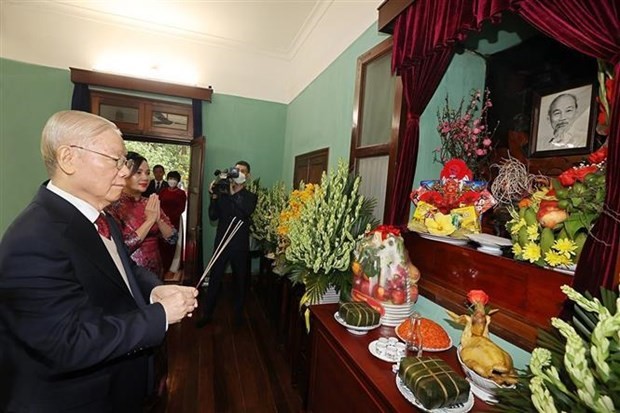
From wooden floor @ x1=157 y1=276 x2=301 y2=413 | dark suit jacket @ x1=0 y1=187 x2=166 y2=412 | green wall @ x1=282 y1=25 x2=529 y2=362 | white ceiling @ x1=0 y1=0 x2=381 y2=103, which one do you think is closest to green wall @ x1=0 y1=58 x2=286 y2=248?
white ceiling @ x1=0 y1=0 x2=381 y2=103

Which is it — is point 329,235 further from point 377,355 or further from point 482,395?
point 482,395

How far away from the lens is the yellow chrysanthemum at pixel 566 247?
950 millimetres

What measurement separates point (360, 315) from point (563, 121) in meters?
1.57

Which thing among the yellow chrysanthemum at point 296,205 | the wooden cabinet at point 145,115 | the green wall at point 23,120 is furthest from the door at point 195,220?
the yellow chrysanthemum at point 296,205

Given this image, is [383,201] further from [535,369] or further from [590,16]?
[535,369]

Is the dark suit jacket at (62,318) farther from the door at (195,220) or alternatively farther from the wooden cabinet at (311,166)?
the door at (195,220)

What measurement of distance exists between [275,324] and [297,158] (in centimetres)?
209

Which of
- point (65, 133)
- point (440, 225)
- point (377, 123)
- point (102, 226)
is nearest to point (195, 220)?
point (377, 123)

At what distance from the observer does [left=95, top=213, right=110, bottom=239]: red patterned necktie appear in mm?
1097

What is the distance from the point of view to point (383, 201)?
2021mm

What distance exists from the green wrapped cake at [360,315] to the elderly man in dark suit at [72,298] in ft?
2.12

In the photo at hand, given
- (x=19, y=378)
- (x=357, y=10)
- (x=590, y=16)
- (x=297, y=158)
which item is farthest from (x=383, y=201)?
(x=297, y=158)

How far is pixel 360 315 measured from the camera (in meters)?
1.27

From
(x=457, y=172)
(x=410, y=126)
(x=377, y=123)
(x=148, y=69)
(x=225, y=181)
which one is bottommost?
(x=225, y=181)
